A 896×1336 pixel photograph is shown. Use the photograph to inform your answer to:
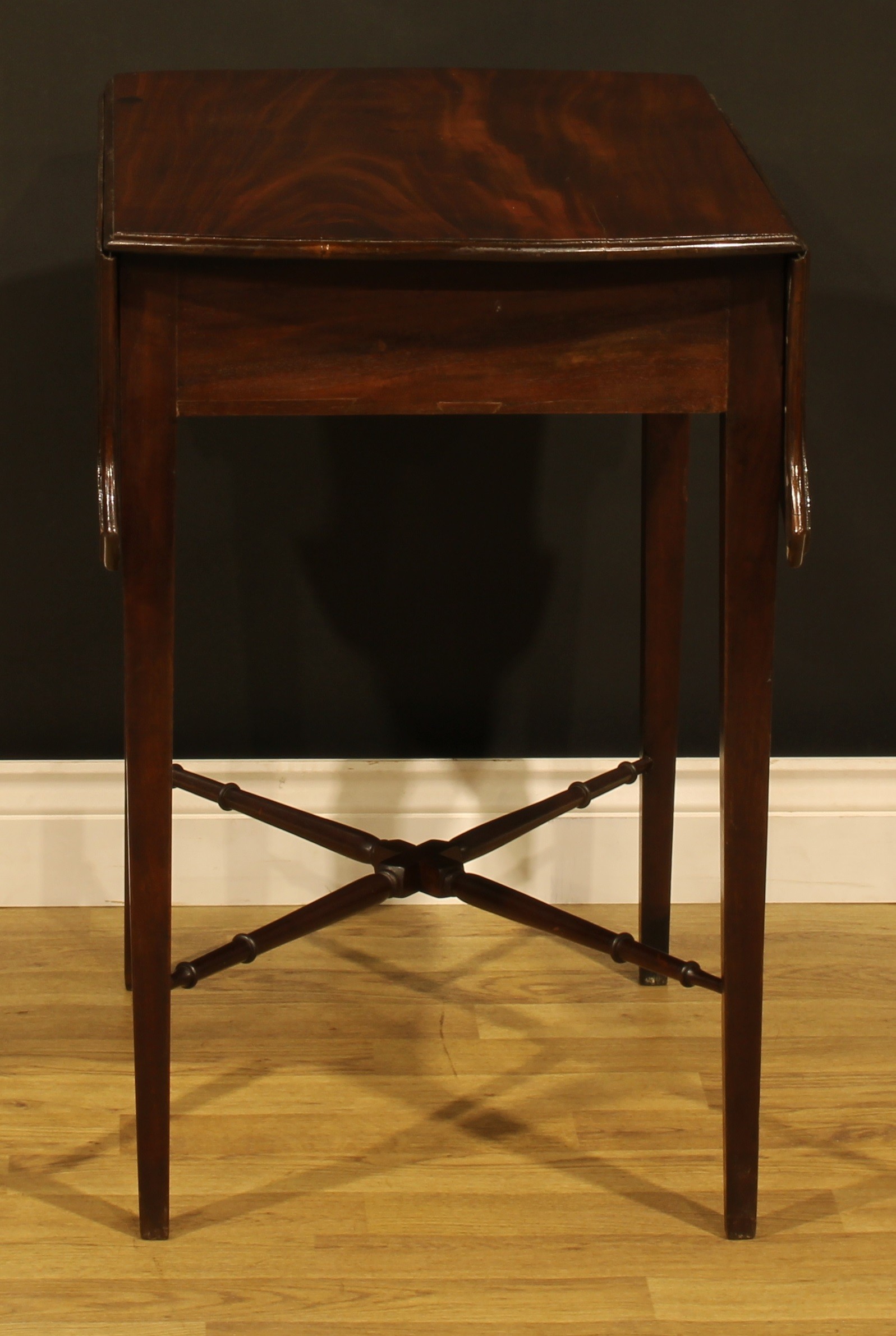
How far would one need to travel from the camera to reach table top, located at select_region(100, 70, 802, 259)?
0.96 metres

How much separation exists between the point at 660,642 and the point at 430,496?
12.8 inches

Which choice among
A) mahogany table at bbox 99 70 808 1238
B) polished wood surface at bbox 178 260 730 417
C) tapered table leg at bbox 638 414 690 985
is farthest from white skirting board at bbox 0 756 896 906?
polished wood surface at bbox 178 260 730 417

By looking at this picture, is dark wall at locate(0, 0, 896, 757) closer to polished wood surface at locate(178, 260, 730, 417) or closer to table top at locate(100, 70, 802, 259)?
table top at locate(100, 70, 802, 259)

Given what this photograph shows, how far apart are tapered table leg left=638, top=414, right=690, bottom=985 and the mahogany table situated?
32cm

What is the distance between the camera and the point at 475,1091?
4.54 ft

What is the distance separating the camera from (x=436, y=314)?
1.01 meters

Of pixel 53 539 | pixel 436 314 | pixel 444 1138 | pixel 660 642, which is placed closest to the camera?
pixel 436 314

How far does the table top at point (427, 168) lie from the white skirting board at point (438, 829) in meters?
0.74

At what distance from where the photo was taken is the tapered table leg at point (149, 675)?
993 mm

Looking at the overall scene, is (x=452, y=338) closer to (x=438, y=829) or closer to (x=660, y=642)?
(x=660, y=642)

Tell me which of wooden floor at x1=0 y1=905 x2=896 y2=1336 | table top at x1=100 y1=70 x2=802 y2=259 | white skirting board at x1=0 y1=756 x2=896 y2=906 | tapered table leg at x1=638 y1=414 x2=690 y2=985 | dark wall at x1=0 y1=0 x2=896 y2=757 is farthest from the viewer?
white skirting board at x1=0 y1=756 x2=896 y2=906

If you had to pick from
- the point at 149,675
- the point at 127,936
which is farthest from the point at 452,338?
the point at 127,936

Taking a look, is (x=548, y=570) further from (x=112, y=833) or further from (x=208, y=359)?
(x=208, y=359)

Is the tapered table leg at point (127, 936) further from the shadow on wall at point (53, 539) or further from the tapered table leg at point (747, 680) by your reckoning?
the tapered table leg at point (747, 680)
